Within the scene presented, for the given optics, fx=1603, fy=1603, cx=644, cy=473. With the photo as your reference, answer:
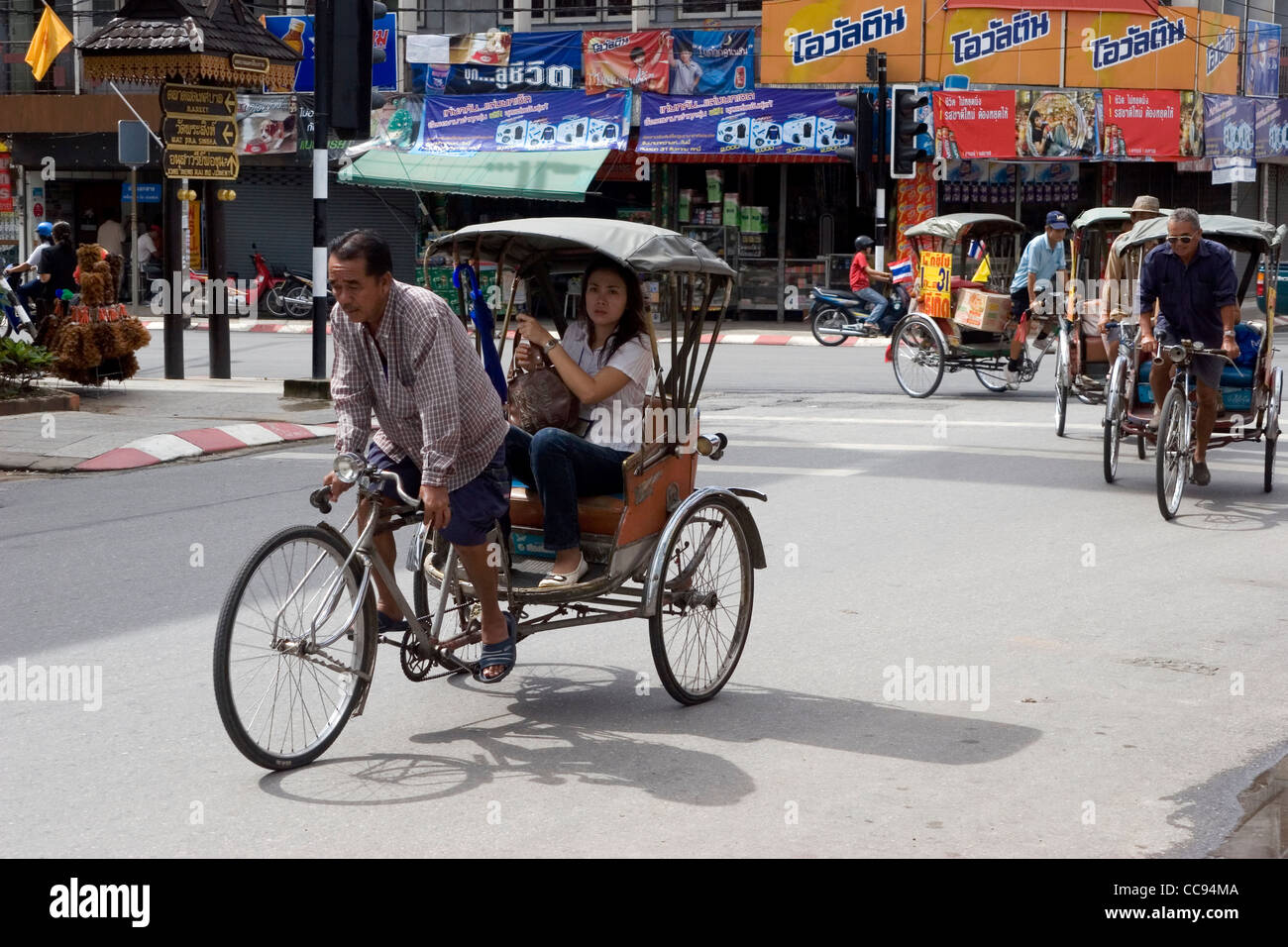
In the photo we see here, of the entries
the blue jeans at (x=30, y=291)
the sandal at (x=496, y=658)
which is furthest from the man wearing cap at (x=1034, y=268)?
the sandal at (x=496, y=658)

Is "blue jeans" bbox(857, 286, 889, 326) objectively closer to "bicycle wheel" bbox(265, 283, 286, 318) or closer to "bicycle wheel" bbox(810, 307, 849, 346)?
"bicycle wheel" bbox(810, 307, 849, 346)

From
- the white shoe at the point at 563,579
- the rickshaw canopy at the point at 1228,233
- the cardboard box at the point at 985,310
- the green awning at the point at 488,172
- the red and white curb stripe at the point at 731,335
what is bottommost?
the white shoe at the point at 563,579

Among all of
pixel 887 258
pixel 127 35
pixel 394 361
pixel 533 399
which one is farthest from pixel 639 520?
pixel 887 258

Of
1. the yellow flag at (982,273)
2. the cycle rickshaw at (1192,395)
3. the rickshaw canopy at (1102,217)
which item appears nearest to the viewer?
the cycle rickshaw at (1192,395)

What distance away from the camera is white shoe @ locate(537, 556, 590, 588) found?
5.45 metres

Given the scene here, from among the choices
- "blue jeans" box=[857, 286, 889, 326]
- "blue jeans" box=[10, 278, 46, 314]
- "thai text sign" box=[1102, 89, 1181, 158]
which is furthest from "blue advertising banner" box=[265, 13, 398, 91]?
"thai text sign" box=[1102, 89, 1181, 158]

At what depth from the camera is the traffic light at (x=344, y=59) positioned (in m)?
14.6

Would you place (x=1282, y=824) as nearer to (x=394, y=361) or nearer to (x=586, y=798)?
(x=586, y=798)

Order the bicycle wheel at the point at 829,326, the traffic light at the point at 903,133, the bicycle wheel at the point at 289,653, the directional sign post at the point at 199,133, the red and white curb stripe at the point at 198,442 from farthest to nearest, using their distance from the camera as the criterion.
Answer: the bicycle wheel at the point at 829,326 → the traffic light at the point at 903,133 → the directional sign post at the point at 199,133 → the red and white curb stripe at the point at 198,442 → the bicycle wheel at the point at 289,653

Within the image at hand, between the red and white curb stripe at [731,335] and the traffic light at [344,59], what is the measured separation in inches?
288

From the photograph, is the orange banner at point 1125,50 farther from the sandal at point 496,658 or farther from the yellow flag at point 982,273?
the sandal at point 496,658

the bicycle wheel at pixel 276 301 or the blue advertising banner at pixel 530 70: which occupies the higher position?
the blue advertising banner at pixel 530 70

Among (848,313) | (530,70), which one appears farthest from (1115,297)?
(530,70)
